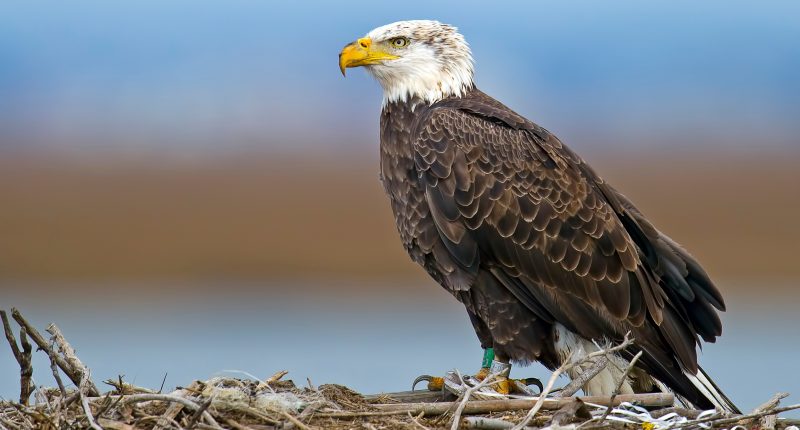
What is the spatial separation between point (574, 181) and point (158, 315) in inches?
765

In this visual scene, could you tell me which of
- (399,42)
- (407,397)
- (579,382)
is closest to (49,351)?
(407,397)

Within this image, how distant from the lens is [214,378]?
6152 millimetres

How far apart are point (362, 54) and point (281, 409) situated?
2299mm

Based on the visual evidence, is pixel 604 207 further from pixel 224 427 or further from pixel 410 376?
pixel 410 376

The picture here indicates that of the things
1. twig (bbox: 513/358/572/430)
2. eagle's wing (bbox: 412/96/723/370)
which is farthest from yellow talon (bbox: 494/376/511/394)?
twig (bbox: 513/358/572/430)

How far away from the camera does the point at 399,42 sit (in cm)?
750

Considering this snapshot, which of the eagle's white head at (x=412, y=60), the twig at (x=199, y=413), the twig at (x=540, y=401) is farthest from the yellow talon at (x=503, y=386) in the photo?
the twig at (x=199, y=413)

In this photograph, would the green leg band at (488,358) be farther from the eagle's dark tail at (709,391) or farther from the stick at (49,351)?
the stick at (49,351)

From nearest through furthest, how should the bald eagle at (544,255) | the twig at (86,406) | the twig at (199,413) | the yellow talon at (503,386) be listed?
the twig at (199,413) → the twig at (86,406) → the bald eagle at (544,255) → the yellow talon at (503,386)

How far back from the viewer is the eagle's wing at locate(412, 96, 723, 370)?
22.4ft

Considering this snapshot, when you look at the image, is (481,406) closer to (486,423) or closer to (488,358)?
(486,423)

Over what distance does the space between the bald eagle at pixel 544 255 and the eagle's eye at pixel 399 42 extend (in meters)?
0.57

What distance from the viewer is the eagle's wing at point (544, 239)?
6.83 metres

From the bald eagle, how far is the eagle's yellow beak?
1.73 ft
